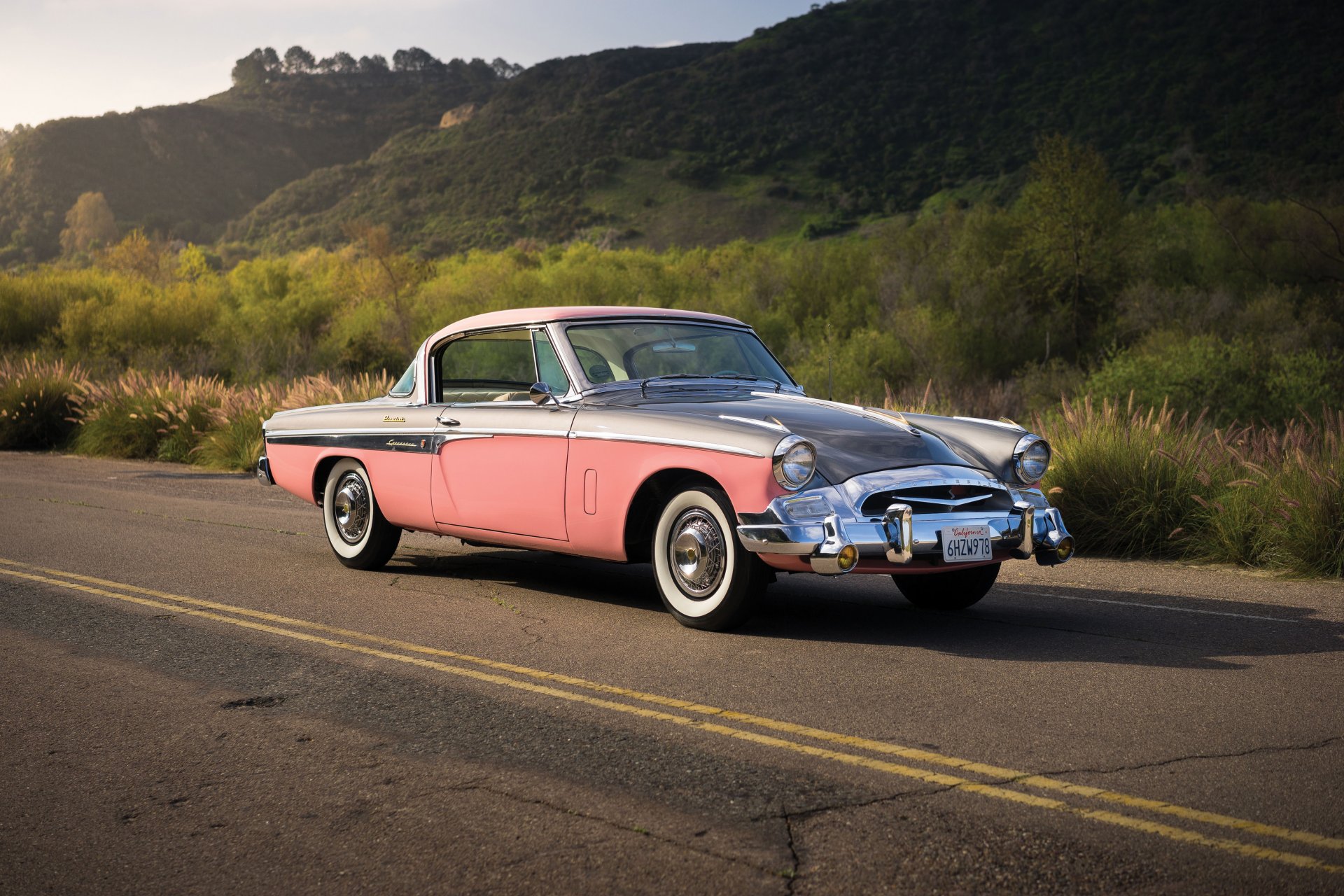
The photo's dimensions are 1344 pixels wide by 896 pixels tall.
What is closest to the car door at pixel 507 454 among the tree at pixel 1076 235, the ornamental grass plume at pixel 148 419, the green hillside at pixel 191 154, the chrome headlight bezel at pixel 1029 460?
the chrome headlight bezel at pixel 1029 460

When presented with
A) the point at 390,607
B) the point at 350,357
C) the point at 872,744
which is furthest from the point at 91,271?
the point at 872,744

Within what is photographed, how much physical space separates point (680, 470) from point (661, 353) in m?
1.28

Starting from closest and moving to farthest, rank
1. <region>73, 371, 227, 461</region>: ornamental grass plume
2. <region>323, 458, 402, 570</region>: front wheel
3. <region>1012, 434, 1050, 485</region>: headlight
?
<region>1012, 434, 1050, 485</region>: headlight → <region>323, 458, 402, 570</region>: front wheel → <region>73, 371, 227, 461</region>: ornamental grass plume

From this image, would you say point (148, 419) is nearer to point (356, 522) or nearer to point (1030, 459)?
point (356, 522)

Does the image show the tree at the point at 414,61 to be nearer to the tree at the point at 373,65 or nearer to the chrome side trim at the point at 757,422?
the tree at the point at 373,65

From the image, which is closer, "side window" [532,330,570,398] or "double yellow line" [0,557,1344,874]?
"double yellow line" [0,557,1344,874]

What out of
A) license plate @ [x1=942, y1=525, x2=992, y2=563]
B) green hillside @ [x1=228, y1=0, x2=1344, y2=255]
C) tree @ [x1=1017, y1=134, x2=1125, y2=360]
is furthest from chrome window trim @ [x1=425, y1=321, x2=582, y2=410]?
green hillside @ [x1=228, y1=0, x2=1344, y2=255]

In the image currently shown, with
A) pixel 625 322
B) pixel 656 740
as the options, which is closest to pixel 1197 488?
pixel 625 322

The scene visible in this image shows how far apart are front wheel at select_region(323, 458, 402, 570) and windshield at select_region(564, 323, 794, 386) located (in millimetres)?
2017

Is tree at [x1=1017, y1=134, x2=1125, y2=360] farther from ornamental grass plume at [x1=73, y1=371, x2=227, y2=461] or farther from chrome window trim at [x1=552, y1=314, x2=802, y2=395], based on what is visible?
chrome window trim at [x1=552, y1=314, x2=802, y2=395]

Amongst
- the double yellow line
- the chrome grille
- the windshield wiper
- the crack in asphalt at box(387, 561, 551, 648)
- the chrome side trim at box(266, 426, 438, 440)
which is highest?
the windshield wiper

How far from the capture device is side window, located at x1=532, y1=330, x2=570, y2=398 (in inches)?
297

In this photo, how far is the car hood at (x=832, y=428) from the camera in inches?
253

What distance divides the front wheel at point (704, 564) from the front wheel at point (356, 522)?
8.77 ft
